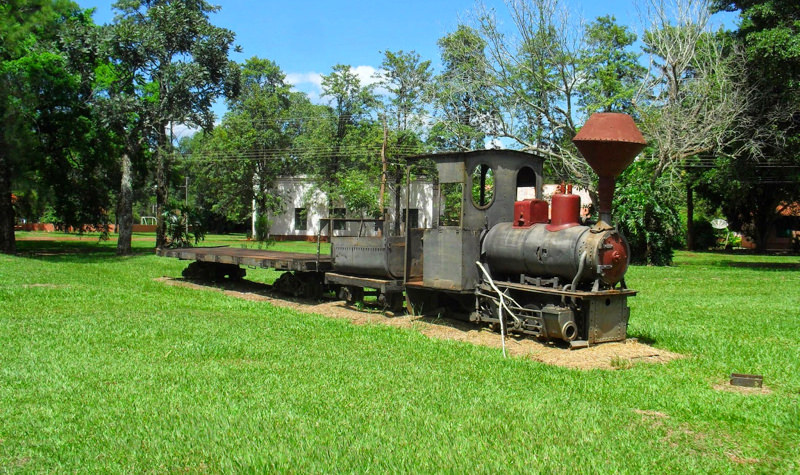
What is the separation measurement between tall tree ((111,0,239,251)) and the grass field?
59.1ft

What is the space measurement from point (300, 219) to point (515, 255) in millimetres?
41858

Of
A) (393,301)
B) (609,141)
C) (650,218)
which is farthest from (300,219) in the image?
(609,141)

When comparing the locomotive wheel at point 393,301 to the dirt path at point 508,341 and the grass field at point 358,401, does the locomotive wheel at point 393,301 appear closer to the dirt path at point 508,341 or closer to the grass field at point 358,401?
the dirt path at point 508,341

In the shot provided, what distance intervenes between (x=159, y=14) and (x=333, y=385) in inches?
1007

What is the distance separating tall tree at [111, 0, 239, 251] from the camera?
27375 millimetres

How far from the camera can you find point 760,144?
961 inches

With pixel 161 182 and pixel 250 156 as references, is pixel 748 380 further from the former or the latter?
pixel 250 156

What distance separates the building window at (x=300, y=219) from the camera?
50.1m

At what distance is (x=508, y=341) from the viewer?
9.45m

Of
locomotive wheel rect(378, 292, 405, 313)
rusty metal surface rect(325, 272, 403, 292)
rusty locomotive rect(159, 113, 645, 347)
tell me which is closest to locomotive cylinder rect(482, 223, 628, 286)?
rusty locomotive rect(159, 113, 645, 347)

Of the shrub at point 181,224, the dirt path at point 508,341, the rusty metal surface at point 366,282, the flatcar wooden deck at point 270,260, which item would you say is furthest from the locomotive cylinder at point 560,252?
the shrub at point 181,224

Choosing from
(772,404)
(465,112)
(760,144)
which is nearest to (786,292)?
(760,144)

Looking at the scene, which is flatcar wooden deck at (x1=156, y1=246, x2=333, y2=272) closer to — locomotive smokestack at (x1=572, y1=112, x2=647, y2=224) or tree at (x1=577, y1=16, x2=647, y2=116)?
locomotive smokestack at (x1=572, y1=112, x2=647, y2=224)

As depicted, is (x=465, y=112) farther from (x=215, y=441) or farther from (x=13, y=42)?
(x=215, y=441)
